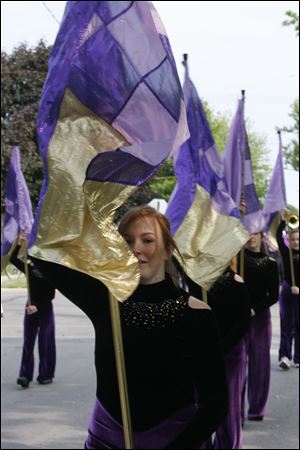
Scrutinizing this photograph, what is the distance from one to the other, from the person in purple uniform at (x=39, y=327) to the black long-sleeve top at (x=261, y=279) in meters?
2.81

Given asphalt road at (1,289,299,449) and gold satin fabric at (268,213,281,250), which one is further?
gold satin fabric at (268,213,281,250)

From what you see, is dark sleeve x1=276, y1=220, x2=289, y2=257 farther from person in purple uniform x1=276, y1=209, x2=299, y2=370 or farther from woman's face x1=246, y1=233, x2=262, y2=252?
woman's face x1=246, y1=233, x2=262, y2=252

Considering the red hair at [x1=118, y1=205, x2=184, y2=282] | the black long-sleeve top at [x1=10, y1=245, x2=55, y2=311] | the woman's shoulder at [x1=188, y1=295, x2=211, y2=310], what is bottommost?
the black long-sleeve top at [x1=10, y1=245, x2=55, y2=311]

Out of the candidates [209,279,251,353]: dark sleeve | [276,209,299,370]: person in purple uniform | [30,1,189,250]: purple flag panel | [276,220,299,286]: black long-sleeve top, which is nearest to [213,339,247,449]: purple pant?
[209,279,251,353]: dark sleeve

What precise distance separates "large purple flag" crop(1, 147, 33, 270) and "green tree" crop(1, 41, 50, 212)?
22130 mm

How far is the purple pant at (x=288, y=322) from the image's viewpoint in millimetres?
10902

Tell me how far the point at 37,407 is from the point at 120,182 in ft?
19.4

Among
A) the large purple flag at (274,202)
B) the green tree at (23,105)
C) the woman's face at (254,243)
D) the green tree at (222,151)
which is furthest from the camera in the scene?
the green tree at (222,151)

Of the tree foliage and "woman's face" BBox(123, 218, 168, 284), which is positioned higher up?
the tree foliage

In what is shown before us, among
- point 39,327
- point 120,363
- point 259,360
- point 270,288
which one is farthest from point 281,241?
point 120,363

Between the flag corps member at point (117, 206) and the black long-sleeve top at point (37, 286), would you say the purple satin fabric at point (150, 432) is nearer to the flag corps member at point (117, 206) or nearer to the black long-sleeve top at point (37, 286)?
the flag corps member at point (117, 206)

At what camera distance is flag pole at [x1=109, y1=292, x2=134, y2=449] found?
106 inches

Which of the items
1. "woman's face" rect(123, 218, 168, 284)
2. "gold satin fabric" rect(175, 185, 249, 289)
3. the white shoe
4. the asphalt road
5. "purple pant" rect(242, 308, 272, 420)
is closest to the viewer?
"woman's face" rect(123, 218, 168, 284)

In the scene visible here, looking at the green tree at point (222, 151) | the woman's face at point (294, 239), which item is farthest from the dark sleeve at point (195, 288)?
the green tree at point (222, 151)
